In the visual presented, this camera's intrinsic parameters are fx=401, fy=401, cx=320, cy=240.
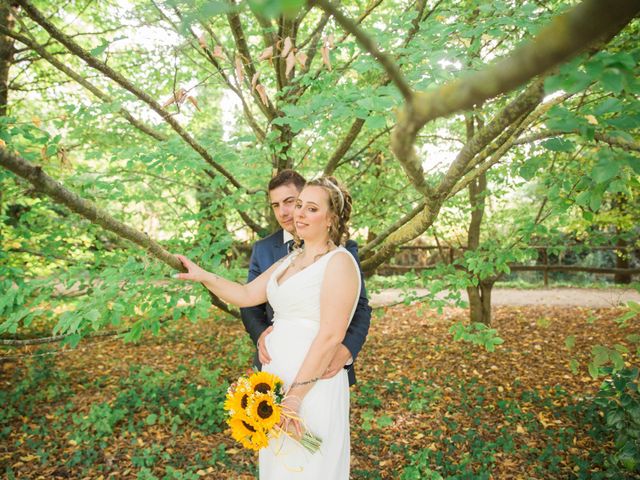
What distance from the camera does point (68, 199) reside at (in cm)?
183

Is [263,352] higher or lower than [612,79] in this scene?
lower

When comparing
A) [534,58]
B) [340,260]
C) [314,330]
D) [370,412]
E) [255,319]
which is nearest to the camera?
[534,58]

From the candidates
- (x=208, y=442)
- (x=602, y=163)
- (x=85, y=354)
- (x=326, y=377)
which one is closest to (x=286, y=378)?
(x=326, y=377)

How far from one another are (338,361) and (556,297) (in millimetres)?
12339

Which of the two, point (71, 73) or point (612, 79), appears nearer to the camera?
point (612, 79)

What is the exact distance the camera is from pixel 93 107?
3689 mm

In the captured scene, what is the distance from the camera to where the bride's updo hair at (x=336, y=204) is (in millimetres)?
2381

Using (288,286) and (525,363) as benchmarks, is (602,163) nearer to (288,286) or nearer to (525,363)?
(288,286)

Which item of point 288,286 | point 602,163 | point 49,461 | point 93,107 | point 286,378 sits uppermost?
point 93,107

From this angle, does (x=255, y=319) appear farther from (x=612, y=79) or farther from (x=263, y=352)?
(x=612, y=79)

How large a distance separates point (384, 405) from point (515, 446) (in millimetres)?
1680

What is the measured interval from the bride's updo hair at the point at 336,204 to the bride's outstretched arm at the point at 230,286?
56cm

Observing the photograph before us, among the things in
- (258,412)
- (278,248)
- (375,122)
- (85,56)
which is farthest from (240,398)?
(85,56)

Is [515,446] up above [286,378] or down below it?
below
